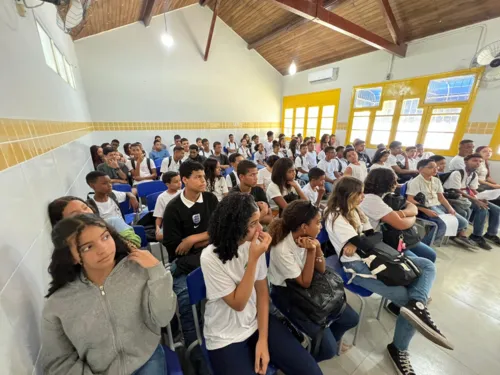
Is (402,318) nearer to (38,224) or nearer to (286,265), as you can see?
(286,265)

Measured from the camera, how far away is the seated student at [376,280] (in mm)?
1444

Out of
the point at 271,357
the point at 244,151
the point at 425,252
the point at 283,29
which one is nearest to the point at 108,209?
the point at 271,357

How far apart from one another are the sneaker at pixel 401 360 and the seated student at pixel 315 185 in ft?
5.01

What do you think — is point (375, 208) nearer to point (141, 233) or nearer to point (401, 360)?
point (401, 360)

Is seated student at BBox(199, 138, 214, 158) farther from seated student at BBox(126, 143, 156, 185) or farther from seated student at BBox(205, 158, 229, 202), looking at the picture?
seated student at BBox(205, 158, 229, 202)

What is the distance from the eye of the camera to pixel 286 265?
1.30m

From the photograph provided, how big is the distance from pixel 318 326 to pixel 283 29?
758 cm

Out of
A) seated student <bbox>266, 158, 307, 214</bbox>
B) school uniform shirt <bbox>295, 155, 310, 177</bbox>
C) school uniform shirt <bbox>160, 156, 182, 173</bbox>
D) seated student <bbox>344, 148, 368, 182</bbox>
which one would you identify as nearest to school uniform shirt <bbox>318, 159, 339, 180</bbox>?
seated student <bbox>344, 148, 368, 182</bbox>

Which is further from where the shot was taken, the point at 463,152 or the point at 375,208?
the point at 463,152

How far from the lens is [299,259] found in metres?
1.37

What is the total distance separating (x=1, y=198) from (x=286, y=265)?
135cm

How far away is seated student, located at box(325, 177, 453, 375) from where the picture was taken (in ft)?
4.74

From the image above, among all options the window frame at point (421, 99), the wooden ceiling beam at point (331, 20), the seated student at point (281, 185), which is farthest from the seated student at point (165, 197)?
the window frame at point (421, 99)

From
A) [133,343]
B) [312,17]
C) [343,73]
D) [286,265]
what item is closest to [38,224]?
[133,343]
